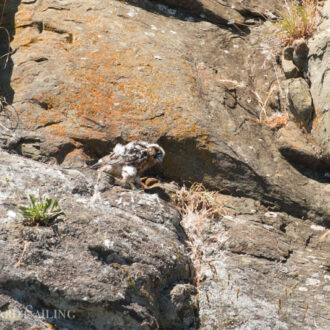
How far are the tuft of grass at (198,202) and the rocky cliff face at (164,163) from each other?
129 millimetres

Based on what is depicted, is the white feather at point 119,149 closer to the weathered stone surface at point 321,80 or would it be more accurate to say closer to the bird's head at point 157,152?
the bird's head at point 157,152

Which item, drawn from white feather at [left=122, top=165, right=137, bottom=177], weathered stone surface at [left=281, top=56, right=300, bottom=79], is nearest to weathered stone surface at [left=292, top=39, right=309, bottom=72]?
weathered stone surface at [left=281, top=56, right=300, bottom=79]

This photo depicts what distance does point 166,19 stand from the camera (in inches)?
273

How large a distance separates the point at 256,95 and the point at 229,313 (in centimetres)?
293

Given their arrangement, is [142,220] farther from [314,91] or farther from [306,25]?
[306,25]

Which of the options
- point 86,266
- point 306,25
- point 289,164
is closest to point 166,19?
point 306,25

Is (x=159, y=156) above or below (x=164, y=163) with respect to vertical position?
above

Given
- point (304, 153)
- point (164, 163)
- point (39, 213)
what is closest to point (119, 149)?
point (164, 163)

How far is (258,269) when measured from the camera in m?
4.95

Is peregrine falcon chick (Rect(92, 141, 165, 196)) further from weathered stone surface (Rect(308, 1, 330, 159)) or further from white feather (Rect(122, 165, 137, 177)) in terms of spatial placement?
weathered stone surface (Rect(308, 1, 330, 159))

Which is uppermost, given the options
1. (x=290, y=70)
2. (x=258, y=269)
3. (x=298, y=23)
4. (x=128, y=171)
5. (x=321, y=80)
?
(x=298, y=23)

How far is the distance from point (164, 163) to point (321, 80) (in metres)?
2.13

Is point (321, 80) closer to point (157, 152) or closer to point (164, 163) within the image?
point (164, 163)

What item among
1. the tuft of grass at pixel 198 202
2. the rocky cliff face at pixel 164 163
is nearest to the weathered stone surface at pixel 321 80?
the rocky cliff face at pixel 164 163
